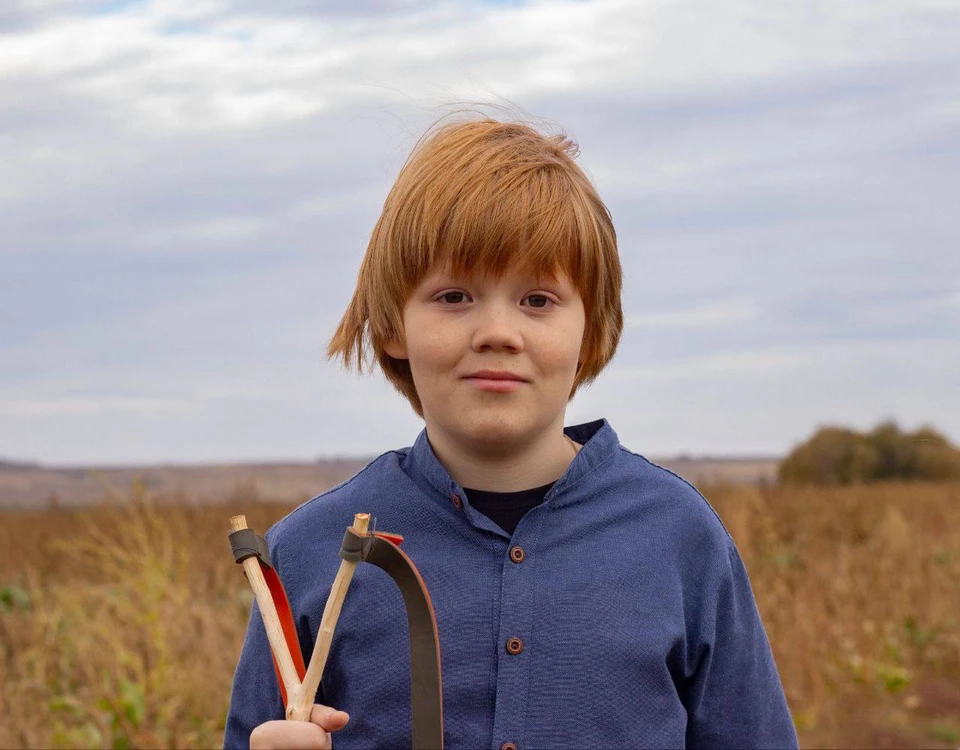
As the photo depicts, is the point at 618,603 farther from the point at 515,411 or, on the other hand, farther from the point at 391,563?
the point at 391,563

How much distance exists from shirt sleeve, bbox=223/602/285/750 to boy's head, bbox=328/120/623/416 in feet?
1.70

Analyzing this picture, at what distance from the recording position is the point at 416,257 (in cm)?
184

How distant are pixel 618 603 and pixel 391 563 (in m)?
0.48

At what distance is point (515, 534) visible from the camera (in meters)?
1.83

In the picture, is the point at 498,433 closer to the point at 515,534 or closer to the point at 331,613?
the point at 515,534

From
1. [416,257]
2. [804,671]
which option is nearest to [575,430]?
[416,257]

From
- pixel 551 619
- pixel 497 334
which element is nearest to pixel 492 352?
pixel 497 334

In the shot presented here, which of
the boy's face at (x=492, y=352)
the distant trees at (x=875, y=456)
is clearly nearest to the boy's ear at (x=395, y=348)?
the boy's face at (x=492, y=352)

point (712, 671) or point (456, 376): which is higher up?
point (456, 376)

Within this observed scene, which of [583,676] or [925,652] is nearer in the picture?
[583,676]

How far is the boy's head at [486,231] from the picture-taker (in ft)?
5.88

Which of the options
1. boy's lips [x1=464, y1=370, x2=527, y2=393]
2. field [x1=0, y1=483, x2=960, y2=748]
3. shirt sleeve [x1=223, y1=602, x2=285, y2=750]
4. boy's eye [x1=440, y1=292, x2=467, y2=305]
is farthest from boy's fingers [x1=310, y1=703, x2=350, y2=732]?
field [x1=0, y1=483, x2=960, y2=748]

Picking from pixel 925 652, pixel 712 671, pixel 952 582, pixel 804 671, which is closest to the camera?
pixel 712 671

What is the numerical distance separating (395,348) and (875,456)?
2881 cm
